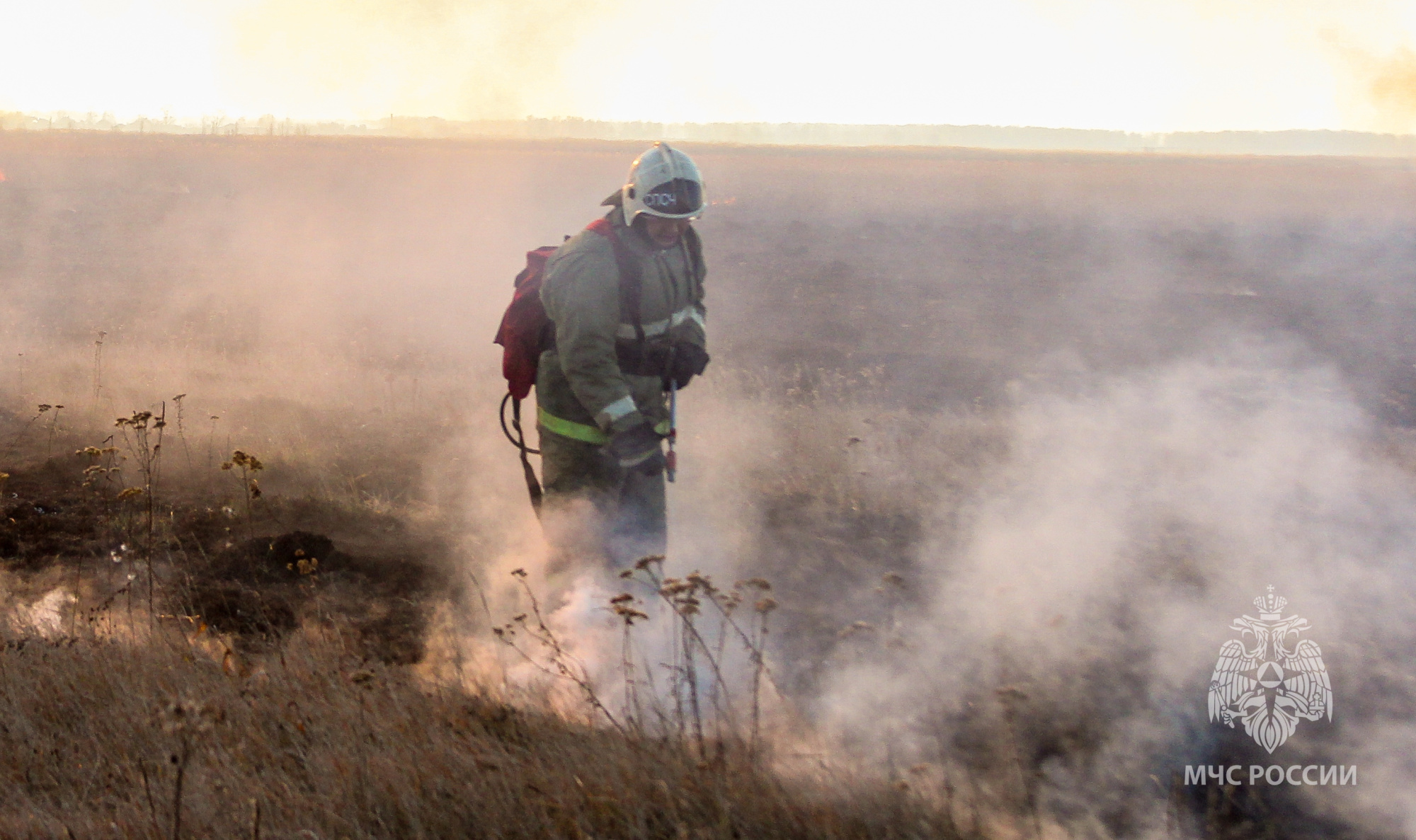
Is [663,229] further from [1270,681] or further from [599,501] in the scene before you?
[1270,681]

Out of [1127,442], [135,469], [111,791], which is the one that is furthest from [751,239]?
[111,791]

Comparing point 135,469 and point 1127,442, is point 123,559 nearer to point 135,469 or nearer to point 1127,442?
point 135,469

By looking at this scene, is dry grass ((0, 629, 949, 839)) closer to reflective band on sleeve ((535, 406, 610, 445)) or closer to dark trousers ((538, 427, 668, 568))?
dark trousers ((538, 427, 668, 568))

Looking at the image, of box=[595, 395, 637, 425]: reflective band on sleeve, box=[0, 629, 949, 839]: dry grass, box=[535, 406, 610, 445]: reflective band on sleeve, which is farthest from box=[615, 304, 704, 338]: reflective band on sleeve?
box=[0, 629, 949, 839]: dry grass

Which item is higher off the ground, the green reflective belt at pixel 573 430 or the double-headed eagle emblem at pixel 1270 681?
the green reflective belt at pixel 573 430

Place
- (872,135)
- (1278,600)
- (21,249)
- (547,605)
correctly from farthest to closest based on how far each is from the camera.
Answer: (872,135) < (21,249) < (1278,600) < (547,605)

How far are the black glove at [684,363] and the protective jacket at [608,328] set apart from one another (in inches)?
1.2

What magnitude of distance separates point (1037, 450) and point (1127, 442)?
0.88m

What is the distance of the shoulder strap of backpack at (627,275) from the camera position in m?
3.48

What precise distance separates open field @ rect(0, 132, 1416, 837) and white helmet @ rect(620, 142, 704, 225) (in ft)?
4.95

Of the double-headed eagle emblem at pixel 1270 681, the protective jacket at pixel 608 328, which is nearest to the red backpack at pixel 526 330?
the protective jacket at pixel 608 328

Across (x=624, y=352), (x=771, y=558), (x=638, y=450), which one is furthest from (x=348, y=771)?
(x=771, y=558)

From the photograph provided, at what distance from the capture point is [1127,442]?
7.31 m

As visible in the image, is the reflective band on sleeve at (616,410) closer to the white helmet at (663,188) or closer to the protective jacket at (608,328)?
the protective jacket at (608,328)
